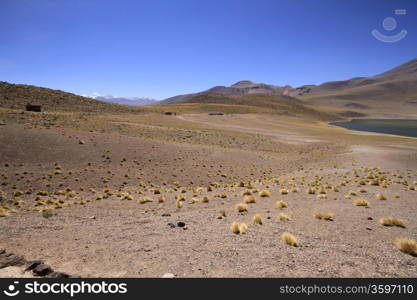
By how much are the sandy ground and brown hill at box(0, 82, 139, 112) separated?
27.7 metres

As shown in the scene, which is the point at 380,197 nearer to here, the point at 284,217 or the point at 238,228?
the point at 284,217

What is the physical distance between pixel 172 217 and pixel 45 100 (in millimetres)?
50185

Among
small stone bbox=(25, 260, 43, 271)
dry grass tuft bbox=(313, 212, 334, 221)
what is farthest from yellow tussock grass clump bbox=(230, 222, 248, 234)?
small stone bbox=(25, 260, 43, 271)

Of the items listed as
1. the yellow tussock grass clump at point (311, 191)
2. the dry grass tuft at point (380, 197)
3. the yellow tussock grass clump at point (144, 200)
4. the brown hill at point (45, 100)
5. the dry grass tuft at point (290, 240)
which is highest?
the brown hill at point (45, 100)

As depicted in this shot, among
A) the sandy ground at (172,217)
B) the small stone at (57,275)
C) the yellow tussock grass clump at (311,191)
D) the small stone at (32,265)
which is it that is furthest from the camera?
the yellow tussock grass clump at (311,191)

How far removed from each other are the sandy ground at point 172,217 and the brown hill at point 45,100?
1091 inches

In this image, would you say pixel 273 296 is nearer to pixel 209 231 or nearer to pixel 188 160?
pixel 209 231

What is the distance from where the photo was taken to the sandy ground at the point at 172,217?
4719 mm

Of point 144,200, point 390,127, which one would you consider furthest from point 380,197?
point 390,127

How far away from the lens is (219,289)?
3.88 m

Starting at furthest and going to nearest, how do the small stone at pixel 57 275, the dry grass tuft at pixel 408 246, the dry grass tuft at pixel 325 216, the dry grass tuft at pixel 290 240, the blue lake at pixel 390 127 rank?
1. the blue lake at pixel 390 127
2. the dry grass tuft at pixel 325 216
3. the dry grass tuft at pixel 290 240
4. the dry grass tuft at pixel 408 246
5. the small stone at pixel 57 275

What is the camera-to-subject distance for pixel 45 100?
152 feet

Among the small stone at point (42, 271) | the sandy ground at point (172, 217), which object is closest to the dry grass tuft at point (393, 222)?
the sandy ground at point (172, 217)

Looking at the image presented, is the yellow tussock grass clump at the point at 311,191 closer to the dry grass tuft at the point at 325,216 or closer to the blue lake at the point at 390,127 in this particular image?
the dry grass tuft at the point at 325,216
